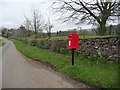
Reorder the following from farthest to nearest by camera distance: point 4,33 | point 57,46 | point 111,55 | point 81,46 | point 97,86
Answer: point 4,33, point 57,46, point 81,46, point 111,55, point 97,86

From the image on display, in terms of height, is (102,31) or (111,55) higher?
(102,31)

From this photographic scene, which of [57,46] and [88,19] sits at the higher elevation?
[88,19]

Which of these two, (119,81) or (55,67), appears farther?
(55,67)

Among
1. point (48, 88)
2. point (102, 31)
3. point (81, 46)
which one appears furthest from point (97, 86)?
point (102, 31)

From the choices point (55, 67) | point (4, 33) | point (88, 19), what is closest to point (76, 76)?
point (55, 67)

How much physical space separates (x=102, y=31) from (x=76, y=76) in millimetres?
11353

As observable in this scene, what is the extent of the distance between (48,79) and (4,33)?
107812 millimetres

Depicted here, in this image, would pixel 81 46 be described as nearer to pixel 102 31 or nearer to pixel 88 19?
pixel 102 31

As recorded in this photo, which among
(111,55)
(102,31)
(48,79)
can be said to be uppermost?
(102,31)

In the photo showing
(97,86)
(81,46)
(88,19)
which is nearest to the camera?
(97,86)

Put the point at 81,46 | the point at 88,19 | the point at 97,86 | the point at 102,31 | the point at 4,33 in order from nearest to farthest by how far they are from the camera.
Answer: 1. the point at 97,86
2. the point at 81,46
3. the point at 102,31
4. the point at 88,19
5. the point at 4,33

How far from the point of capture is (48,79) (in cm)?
776

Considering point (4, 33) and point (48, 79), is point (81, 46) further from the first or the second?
point (4, 33)

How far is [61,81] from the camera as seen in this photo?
7.32 m
